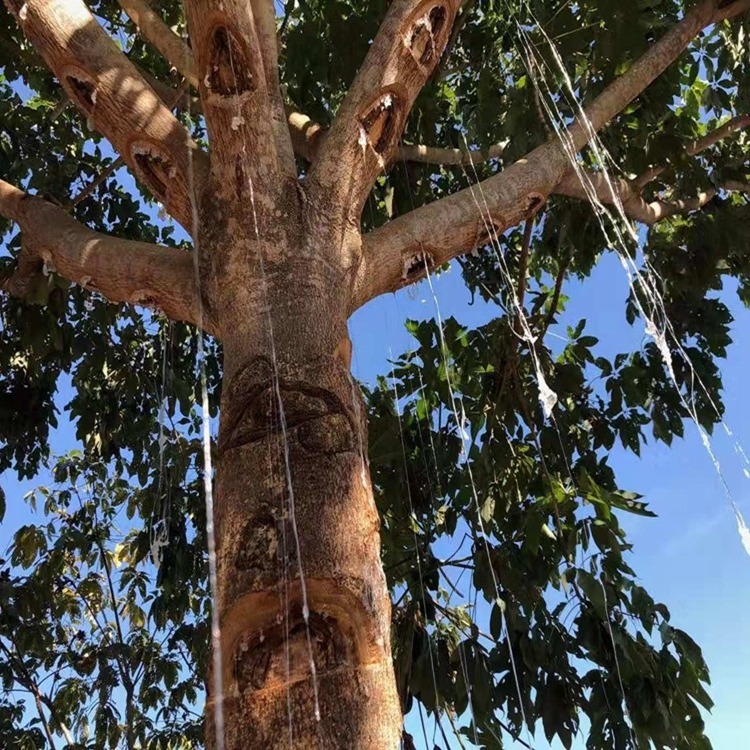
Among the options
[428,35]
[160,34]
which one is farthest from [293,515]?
[160,34]

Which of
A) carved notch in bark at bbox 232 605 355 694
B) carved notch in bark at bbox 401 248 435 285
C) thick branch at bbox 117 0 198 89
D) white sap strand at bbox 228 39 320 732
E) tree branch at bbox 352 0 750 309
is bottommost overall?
carved notch in bark at bbox 232 605 355 694

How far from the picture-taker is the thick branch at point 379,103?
6.84ft

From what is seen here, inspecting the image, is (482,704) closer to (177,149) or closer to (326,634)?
(326,634)

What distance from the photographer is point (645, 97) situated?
343 centimetres

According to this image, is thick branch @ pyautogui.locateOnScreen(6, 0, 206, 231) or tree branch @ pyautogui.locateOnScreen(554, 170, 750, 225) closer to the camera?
thick branch @ pyautogui.locateOnScreen(6, 0, 206, 231)

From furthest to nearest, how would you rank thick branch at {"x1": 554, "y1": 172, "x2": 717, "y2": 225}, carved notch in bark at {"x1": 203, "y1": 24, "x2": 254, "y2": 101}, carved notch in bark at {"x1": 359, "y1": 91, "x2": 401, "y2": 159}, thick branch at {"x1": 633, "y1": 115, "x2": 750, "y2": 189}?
thick branch at {"x1": 633, "y1": 115, "x2": 750, "y2": 189} < thick branch at {"x1": 554, "y1": 172, "x2": 717, "y2": 225} < carved notch in bark at {"x1": 359, "y1": 91, "x2": 401, "y2": 159} < carved notch in bark at {"x1": 203, "y1": 24, "x2": 254, "y2": 101}

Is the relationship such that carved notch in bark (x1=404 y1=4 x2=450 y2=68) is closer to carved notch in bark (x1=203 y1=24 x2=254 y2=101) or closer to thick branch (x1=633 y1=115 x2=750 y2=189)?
carved notch in bark (x1=203 y1=24 x2=254 y2=101)

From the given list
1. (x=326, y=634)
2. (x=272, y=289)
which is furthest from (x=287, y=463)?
(x=272, y=289)

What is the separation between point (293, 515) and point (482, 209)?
1221 millimetres

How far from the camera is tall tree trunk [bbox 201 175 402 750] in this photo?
124 centimetres

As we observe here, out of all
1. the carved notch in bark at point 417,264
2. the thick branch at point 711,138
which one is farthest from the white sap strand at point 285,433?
the thick branch at point 711,138

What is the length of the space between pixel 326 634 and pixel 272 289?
75 cm

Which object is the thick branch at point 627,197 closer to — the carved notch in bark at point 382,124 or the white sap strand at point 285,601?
the carved notch in bark at point 382,124

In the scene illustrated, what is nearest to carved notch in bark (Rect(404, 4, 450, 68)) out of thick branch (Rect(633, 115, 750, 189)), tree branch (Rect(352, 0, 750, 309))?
tree branch (Rect(352, 0, 750, 309))
